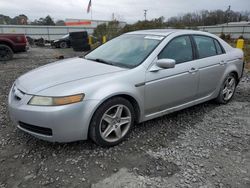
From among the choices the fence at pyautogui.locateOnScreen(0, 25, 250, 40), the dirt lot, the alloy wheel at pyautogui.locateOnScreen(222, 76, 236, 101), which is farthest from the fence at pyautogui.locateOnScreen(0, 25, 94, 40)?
the alloy wheel at pyautogui.locateOnScreen(222, 76, 236, 101)

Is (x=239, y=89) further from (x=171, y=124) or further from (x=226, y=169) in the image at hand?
(x=226, y=169)

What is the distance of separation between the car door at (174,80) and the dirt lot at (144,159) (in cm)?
Answer: 43

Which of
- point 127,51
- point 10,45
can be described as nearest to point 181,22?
point 10,45

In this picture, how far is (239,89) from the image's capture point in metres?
5.83

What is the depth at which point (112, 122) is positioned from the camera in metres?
3.09

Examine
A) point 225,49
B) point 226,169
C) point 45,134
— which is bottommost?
point 226,169

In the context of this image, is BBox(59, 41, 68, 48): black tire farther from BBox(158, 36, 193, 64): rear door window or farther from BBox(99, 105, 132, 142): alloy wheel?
BBox(99, 105, 132, 142): alloy wheel

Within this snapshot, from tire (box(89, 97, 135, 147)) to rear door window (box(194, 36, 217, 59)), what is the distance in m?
1.77

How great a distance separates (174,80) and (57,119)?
6.02 feet

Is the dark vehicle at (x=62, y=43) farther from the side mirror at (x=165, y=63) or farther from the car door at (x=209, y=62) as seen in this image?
the side mirror at (x=165, y=63)

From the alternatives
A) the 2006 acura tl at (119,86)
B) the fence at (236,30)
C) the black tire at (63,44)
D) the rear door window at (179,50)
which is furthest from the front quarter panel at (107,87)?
the fence at (236,30)

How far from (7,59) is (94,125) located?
934 cm

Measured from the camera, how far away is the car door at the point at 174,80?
3.33 m

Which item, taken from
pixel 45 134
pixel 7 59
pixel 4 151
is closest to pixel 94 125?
pixel 45 134
